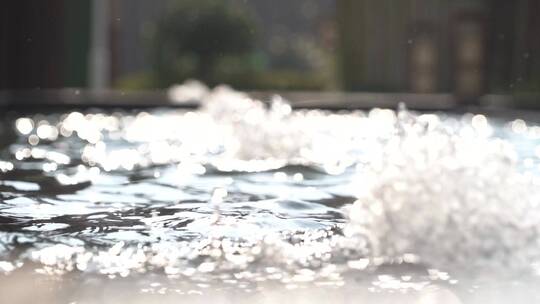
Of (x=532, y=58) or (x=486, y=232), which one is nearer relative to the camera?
(x=486, y=232)

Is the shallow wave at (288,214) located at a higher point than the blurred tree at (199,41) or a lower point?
lower

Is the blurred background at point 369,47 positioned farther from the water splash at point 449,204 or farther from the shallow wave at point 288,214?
the water splash at point 449,204

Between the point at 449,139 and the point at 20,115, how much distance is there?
23.8ft

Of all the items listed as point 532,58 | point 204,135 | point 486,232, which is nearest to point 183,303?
point 486,232

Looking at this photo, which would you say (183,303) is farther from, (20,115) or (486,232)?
(20,115)

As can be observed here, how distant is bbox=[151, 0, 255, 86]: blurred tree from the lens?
16344 mm

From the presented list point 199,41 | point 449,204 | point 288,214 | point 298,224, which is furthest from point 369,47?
point 449,204

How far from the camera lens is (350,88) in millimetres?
16438

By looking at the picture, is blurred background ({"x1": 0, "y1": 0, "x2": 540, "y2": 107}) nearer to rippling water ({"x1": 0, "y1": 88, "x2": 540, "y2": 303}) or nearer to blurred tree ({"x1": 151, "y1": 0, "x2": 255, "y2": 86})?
blurred tree ({"x1": 151, "y1": 0, "x2": 255, "y2": 86})

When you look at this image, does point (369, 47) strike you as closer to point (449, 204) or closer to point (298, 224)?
point (298, 224)

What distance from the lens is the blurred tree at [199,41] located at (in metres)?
16.3

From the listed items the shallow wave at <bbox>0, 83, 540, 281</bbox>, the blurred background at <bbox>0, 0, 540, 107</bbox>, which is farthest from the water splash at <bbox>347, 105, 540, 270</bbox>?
the blurred background at <bbox>0, 0, 540, 107</bbox>

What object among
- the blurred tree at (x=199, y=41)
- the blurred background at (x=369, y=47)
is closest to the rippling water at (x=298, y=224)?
the blurred background at (x=369, y=47)

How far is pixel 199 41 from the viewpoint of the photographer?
16406 millimetres
